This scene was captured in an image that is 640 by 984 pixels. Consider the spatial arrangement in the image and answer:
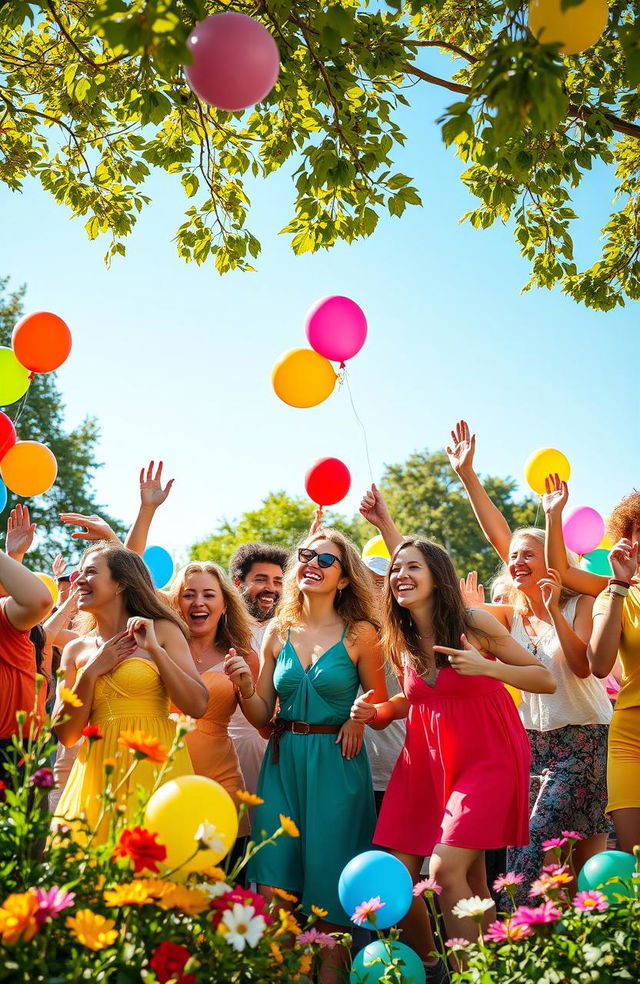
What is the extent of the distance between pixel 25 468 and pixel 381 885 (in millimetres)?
4370

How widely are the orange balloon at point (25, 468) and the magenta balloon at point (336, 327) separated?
223cm

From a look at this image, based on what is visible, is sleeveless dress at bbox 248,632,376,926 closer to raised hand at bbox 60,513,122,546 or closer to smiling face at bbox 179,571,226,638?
smiling face at bbox 179,571,226,638

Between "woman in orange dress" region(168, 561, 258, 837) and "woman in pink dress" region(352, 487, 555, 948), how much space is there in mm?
797

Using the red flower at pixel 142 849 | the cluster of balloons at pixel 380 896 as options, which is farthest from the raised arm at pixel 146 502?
the red flower at pixel 142 849

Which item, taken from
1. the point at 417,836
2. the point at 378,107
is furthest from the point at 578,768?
the point at 378,107

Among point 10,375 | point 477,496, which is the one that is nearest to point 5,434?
point 10,375

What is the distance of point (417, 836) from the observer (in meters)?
3.86

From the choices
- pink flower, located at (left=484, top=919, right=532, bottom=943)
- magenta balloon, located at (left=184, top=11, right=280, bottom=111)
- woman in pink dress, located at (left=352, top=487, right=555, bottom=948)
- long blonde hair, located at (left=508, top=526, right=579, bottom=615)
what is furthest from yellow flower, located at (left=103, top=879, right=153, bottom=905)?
long blonde hair, located at (left=508, top=526, right=579, bottom=615)

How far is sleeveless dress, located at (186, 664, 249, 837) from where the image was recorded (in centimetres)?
426

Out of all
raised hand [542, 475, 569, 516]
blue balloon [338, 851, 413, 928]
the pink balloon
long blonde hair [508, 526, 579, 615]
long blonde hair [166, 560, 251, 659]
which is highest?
the pink balloon

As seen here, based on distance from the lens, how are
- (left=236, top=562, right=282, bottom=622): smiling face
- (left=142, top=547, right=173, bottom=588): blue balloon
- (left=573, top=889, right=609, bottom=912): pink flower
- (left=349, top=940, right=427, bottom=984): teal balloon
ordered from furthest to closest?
(left=142, top=547, right=173, bottom=588): blue balloon < (left=236, top=562, right=282, bottom=622): smiling face < (left=349, top=940, right=427, bottom=984): teal balloon < (left=573, top=889, right=609, bottom=912): pink flower

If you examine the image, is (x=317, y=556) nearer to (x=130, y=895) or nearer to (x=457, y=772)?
(x=457, y=772)

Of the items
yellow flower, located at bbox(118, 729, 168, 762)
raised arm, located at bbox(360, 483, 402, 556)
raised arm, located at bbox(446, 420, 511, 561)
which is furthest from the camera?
raised arm, located at bbox(446, 420, 511, 561)

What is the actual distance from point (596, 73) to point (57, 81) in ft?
11.0
